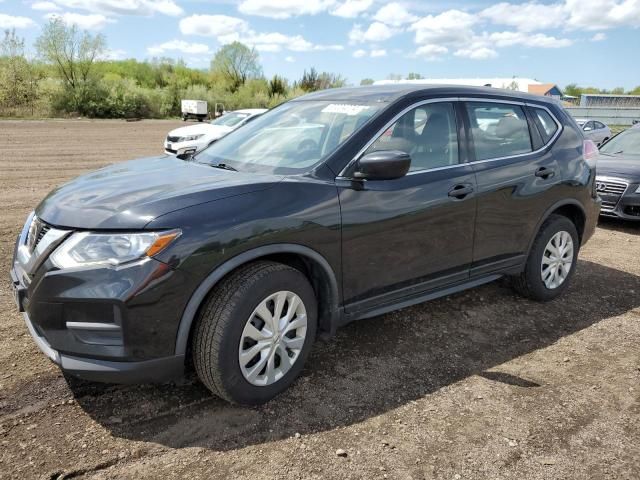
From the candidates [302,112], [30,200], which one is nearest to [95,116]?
[30,200]

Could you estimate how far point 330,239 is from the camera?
320cm

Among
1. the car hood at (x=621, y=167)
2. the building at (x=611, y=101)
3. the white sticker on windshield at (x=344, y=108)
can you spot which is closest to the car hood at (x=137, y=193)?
the white sticker on windshield at (x=344, y=108)

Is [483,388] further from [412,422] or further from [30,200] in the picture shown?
[30,200]

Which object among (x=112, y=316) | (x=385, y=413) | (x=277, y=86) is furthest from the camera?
(x=277, y=86)

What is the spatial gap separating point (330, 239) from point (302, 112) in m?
1.34

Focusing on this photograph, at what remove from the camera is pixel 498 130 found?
→ 14.2ft

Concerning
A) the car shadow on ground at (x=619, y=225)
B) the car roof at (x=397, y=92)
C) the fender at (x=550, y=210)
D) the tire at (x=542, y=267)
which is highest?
the car roof at (x=397, y=92)

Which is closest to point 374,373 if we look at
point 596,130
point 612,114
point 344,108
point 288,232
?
point 288,232

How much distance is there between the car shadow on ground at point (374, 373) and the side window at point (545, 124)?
148 cm

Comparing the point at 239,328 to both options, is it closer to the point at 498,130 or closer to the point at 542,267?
the point at 498,130

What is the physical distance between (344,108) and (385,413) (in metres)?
2.07

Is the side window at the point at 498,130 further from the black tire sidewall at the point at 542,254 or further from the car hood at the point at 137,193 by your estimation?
the car hood at the point at 137,193

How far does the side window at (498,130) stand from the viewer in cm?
412

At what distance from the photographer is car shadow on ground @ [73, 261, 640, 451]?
2947mm
